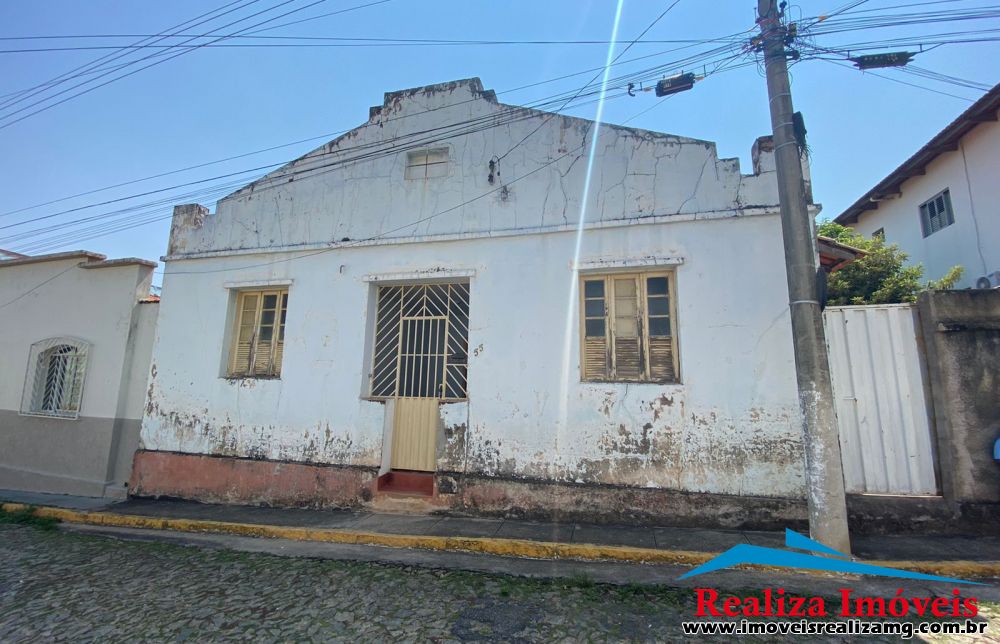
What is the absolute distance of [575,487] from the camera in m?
5.48

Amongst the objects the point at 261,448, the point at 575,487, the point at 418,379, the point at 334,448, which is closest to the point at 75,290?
the point at 261,448

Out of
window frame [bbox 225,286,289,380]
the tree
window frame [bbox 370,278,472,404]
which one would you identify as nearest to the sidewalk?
window frame [bbox 370,278,472,404]

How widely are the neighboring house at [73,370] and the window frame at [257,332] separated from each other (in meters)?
1.67

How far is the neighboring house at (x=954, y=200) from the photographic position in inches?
341

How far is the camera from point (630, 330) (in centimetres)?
573

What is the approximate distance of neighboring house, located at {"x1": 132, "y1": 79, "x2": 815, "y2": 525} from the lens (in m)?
5.27

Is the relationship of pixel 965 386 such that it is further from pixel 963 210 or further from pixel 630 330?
pixel 963 210

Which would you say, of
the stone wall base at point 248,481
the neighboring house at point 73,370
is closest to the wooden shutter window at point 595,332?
the stone wall base at point 248,481

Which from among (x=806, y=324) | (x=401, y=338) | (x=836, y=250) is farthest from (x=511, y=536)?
(x=836, y=250)

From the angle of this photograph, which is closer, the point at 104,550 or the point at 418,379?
the point at 104,550

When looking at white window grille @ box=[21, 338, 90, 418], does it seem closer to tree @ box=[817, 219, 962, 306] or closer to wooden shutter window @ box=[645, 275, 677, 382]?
wooden shutter window @ box=[645, 275, 677, 382]

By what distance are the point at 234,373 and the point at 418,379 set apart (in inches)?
121

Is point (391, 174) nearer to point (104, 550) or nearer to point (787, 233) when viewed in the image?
point (787, 233)

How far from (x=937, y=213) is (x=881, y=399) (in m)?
8.32
